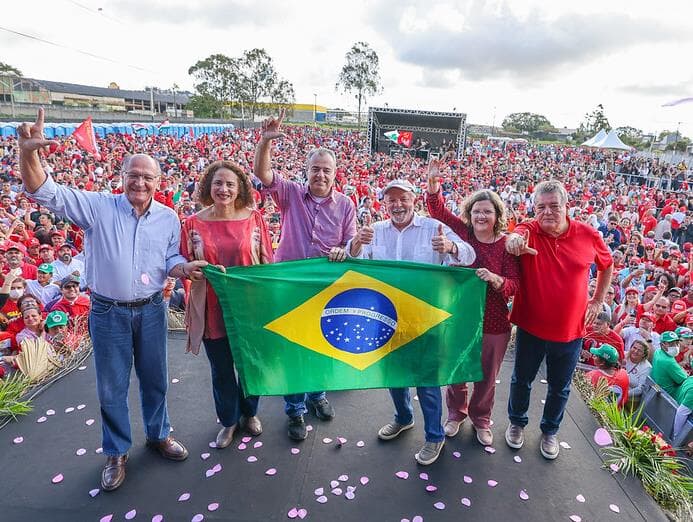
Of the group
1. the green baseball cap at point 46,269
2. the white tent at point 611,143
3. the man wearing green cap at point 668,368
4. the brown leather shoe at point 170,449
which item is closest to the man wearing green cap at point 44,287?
the green baseball cap at point 46,269

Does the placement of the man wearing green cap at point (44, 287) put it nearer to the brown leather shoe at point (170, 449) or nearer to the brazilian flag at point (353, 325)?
the brown leather shoe at point (170, 449)

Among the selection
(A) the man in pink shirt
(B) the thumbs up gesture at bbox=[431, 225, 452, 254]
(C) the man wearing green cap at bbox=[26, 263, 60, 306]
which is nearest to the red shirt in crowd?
(B) the thumbs up gesture at bbox=[431, 225, 452, 254]

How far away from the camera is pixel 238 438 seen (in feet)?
10.6

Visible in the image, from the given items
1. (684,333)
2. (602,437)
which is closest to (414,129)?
(684,333)

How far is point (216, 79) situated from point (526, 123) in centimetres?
7437

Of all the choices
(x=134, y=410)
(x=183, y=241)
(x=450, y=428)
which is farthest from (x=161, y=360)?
(x=450, y=428)

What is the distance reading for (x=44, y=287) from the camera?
557 centimetres

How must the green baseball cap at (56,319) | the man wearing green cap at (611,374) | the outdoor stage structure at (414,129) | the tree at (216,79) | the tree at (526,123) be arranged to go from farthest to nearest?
the tree at (526,123)
the tree at (216,79)
the outdoor stage structure at (414,129)
the green baseball cap at (56,319)
the man wearing green cap at (611,374)

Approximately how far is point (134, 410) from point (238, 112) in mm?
66700

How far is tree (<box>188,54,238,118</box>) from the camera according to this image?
180ft

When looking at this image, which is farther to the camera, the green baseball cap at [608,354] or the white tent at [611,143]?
the white tent at [611,143]

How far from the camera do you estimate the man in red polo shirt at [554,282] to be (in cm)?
286

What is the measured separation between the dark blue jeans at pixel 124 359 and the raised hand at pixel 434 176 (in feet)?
6.43

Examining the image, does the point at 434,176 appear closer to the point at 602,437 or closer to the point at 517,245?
the point at 517,245
